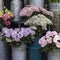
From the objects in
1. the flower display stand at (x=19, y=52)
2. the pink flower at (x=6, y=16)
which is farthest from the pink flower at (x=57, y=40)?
the pink flower at (x=6, y=16)

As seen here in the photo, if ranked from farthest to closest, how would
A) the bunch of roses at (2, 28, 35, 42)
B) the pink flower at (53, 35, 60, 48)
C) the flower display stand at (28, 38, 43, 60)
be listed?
1. the flower display stand at (28, 38, 43, 60)
2. the bunch of roses at (2, 28, 35, 42)
3. the pink flower at (53, 35, 60, 48)

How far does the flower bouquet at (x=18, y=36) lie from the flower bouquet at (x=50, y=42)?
0.15m

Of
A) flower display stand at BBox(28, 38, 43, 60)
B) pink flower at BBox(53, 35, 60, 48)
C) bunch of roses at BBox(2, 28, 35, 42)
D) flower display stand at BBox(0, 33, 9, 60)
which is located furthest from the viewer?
flower display stand at BBox(0, 33, 9, 60)

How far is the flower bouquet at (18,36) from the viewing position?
2.59 metres

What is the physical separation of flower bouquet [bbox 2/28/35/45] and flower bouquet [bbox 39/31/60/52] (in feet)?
0.49

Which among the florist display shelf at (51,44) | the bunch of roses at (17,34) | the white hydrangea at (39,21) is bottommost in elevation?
the florist display shelf at (51,44)

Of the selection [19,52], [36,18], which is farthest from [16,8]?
[19,52]

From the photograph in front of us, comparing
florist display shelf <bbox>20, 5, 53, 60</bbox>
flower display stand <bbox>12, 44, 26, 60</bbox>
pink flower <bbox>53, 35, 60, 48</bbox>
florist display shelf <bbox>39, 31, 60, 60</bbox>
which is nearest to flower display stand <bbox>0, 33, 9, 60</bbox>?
flower display stand <bbox>12, 44, 26, 60</bbox>

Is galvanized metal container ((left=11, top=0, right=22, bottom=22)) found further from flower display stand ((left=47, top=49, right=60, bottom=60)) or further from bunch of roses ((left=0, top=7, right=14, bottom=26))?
flower display stand ((left=47, top=49, right=60, bottom=60))

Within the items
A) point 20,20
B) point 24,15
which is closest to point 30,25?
point 24,15

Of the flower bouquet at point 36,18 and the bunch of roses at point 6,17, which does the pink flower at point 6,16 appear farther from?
the flower bouquet at point 36,18

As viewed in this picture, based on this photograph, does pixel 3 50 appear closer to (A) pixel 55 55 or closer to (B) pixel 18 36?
(B) pixel 18 36

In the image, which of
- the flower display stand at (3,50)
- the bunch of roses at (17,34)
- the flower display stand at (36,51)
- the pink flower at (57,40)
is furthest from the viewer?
the flower display stand at (3,50)

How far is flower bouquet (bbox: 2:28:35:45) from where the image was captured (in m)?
2.59
